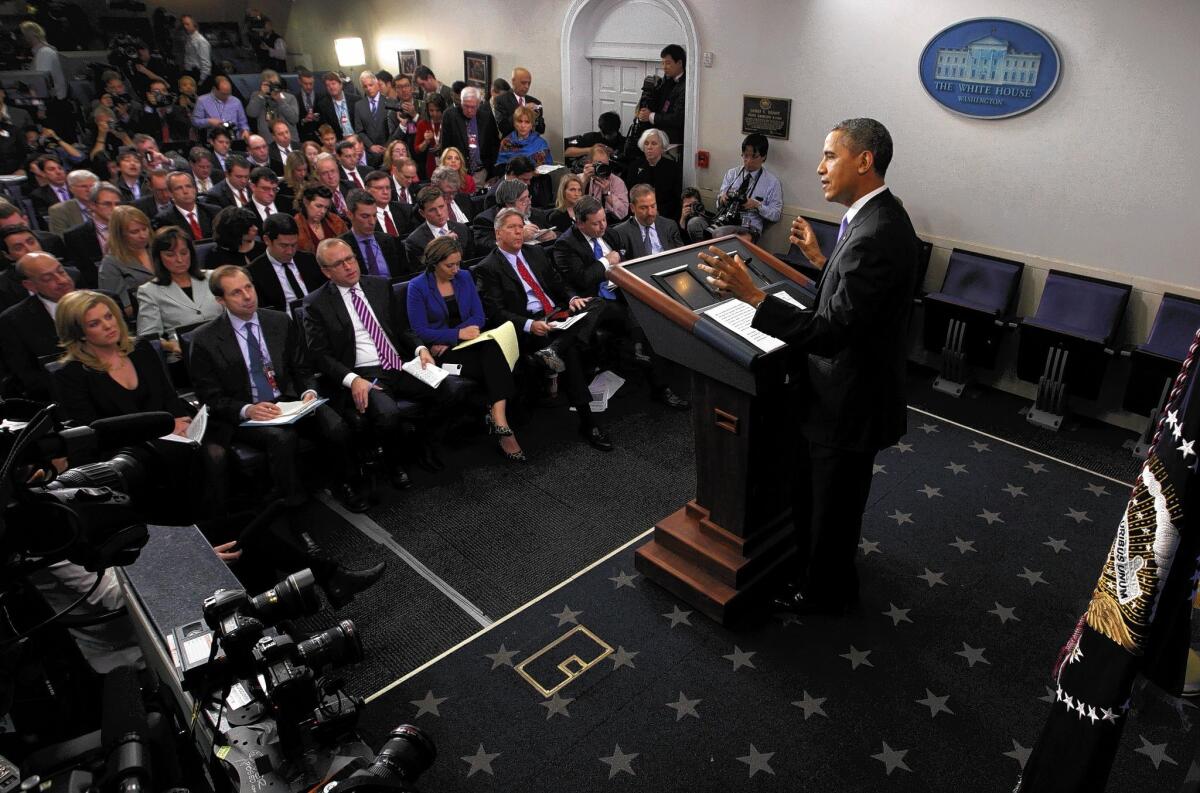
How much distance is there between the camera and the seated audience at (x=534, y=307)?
5.10 metres

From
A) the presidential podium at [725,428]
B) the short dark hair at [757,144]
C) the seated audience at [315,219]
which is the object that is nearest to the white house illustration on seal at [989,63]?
the short dark hair at [757,144]

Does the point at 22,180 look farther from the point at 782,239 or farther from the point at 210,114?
the point at 782,239

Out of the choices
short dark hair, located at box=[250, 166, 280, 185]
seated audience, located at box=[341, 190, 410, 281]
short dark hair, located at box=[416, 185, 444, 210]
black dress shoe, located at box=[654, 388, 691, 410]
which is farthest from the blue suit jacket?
short dark hair, located at box=[250, 166, 280, 185]

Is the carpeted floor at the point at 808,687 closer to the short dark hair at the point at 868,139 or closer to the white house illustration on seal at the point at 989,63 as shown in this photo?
the short dark hair at the point at 868,139

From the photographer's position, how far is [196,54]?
12.1 meters

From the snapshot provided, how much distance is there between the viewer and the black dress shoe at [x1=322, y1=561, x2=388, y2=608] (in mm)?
3424

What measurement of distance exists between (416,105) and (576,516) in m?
8.01

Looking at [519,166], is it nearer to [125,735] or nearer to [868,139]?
[868,139]

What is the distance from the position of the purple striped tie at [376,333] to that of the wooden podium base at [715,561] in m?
1.97

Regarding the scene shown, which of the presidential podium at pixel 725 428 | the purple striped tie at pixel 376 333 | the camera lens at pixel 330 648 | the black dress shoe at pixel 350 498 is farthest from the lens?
the purple striped tie at pixel 376 333

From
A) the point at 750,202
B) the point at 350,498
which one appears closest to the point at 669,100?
the point at 750,202

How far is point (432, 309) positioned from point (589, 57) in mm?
5548

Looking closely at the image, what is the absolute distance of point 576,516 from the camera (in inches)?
168

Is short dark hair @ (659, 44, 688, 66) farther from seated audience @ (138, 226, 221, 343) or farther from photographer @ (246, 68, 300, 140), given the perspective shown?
photographer @ (246, 68, 300, 140)
